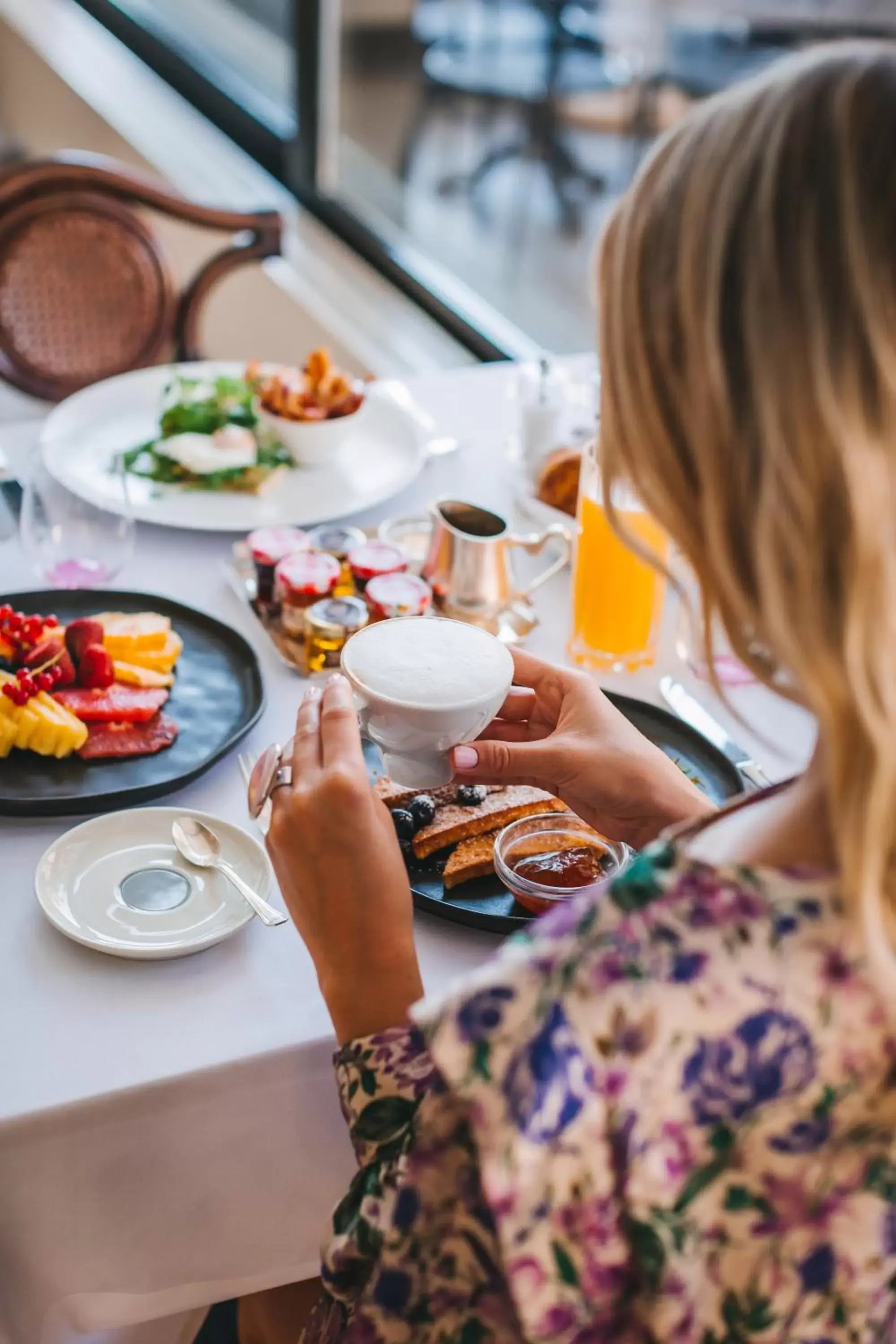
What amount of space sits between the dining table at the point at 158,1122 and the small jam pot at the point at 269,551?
446mm

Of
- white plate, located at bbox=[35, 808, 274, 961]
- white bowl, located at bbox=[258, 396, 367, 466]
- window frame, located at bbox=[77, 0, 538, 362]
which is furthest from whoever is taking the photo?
window frame, located at bbox=[77, 0, 538, 362]

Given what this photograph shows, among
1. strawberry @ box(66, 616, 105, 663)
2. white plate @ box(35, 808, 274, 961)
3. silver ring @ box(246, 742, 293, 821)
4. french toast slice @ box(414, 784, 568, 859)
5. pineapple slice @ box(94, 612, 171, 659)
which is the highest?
silver ring @ box(246, 742, 293, 821)

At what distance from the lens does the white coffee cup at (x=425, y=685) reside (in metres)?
0.94

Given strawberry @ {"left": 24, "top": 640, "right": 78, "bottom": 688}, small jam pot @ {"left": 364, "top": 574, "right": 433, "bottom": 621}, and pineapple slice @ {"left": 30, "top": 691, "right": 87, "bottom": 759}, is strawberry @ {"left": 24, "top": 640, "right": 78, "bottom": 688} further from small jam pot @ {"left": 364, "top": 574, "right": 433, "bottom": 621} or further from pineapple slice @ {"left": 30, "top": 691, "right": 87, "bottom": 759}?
small jam pot @ {"left": 364, "top": 574, "right": 433, "bottom": 621}

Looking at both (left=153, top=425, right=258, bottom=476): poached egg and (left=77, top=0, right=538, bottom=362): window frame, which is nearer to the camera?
(left=153, top=425, right=258, bottom=476): poached egg

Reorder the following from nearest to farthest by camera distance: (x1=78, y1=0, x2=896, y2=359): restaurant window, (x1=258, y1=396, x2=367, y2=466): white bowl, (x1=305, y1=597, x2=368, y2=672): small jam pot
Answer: (x1=305, y1=597, x2=368, y2=672): small jam pot
(x1=258, y1=396, x2=367, y2=466): white bowl
(x1=78, y1=0, x2=896, y2=359): restaurant window

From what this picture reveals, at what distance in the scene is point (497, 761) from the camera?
100cm

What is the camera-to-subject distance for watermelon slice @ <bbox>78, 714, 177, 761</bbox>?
1.11 m

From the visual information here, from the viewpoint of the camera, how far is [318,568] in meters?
1.33

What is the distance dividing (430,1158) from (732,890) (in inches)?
9.0

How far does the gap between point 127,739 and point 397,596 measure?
317 mm

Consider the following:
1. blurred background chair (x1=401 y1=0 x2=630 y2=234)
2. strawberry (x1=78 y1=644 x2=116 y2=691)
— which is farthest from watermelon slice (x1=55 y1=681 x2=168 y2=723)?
blurred background chair (x1=401 y1=0 x2=630 y2=234)

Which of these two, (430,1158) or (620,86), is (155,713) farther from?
(620,86)

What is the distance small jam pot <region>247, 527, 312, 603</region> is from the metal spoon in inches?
15.3
